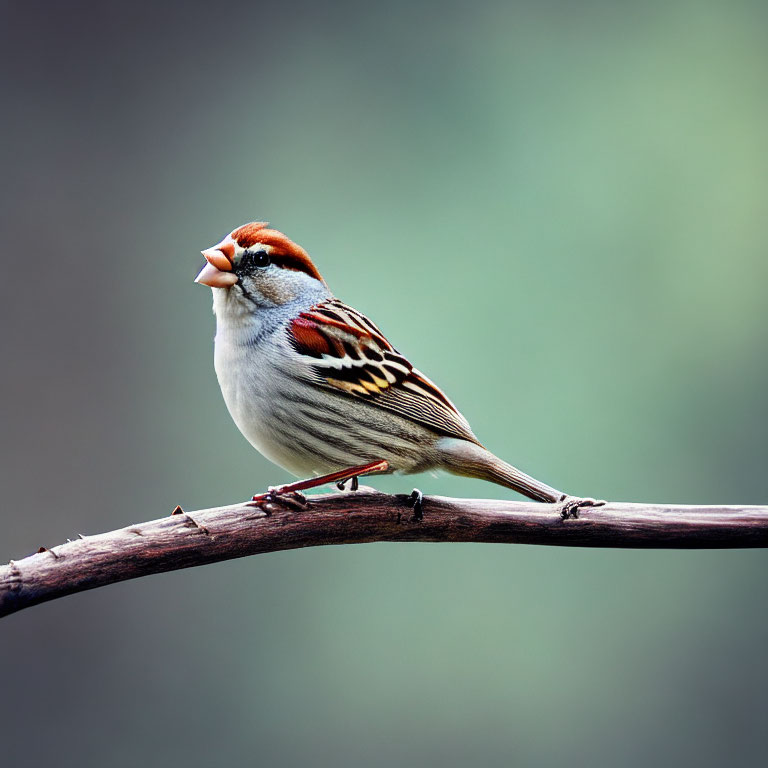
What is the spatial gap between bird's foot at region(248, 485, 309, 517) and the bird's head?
336mm

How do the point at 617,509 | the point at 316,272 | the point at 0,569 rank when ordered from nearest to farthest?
the point at 0,569
the point at 617,509
the point at 316,272

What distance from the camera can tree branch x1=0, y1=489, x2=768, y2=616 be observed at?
4.16 ft

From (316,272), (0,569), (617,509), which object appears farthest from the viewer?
(316,272)

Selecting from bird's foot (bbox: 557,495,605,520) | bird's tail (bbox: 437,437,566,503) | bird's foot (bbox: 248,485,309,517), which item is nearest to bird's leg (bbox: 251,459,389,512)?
bird's foot (bbox: 248,485,309,517)

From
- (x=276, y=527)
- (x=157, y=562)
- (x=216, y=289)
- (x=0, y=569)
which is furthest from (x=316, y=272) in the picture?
(x=0, y=569)

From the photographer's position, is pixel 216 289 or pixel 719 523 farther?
pixel 216 289

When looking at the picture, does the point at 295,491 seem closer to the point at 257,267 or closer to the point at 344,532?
the point at 344,532

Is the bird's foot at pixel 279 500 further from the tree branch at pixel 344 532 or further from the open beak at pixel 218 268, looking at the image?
the open beak at pixel 218 268

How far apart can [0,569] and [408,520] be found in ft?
2.16

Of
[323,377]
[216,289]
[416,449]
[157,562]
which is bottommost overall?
[157,562]

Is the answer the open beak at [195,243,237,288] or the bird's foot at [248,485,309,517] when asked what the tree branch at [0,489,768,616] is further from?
the open beak at [195,243,237,288]

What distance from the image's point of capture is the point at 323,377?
4.61 ft

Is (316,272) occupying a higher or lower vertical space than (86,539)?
higher

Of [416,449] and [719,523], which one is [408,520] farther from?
[719,523]
